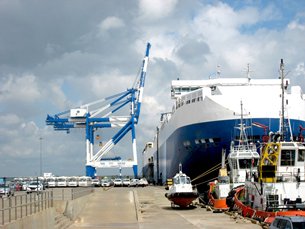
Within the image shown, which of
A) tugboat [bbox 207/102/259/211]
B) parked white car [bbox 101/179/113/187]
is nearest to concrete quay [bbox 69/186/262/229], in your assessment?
tugboat [bbox 207/102/259/211]

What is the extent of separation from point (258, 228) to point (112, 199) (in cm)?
2077

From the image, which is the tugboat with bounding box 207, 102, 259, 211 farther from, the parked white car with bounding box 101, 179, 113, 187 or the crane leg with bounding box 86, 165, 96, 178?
the crane leg with bounding box 86, 165, 96, 178

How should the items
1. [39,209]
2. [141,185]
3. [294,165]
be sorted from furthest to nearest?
[141,185]
[294,165]
[39,209]

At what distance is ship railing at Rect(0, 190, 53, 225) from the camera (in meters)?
15.6

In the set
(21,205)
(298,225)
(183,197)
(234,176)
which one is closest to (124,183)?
(234,176)

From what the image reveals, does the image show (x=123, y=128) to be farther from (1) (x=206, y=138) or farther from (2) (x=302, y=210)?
(2) (x=302, y=210)

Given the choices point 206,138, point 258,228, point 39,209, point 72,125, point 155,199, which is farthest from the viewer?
point 72,125

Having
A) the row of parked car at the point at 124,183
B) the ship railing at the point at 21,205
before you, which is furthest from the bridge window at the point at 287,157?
the row of parked car at the point at 124,183

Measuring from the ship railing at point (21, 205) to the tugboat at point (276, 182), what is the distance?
1039cm

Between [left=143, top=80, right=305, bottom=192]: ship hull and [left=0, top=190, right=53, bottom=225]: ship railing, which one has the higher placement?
[left=143, top=80, right=305, bottom=192]: ship hull

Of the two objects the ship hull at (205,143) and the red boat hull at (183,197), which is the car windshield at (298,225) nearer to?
the red boat hull at (183,197)

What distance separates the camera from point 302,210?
76.2 feet

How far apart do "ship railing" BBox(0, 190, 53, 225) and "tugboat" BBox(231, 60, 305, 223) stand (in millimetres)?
10387

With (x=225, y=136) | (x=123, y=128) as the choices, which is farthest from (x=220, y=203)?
(x=123, y=128)
